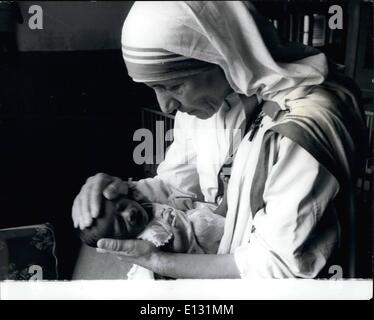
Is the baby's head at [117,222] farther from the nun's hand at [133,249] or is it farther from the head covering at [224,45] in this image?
the head covering at [224,45]

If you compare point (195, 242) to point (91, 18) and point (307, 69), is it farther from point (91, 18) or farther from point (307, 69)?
point (91, 18)

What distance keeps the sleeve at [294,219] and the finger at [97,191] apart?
38 cm

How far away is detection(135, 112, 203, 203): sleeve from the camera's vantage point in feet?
4.19

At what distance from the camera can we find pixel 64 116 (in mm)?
1271

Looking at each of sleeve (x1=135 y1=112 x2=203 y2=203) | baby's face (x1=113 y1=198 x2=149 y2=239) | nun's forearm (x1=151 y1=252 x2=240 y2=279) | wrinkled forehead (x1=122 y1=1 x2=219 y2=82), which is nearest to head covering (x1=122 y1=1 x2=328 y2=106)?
wrinkled forehead (x1=122 y1=1 x2=219 y2=82)

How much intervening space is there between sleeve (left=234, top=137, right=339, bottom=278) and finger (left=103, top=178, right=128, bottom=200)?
35cm

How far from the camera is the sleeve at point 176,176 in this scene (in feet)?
4.19

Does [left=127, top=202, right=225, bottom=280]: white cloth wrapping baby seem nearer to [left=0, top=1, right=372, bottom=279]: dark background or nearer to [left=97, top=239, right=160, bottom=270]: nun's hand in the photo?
[left=97, top=239, right=160, bottom=270]: nun's hand

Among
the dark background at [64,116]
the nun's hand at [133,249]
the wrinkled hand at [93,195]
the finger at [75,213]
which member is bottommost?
the nun's hand at [133,249]

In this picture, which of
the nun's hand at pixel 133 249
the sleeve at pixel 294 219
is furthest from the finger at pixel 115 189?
the sleeve at pixel 294 219

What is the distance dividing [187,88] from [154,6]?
0.20 metres

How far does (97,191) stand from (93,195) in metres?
0.01

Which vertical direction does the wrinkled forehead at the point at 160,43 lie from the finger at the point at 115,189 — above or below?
above
